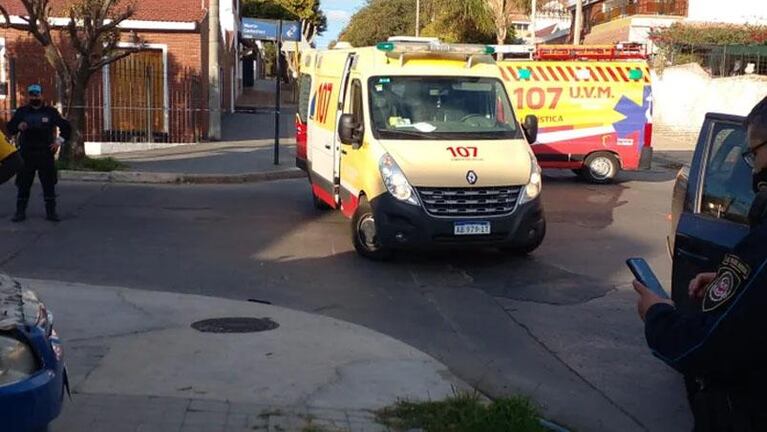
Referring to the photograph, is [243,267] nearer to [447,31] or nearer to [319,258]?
[319,258]

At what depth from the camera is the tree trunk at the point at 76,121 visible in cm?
1723

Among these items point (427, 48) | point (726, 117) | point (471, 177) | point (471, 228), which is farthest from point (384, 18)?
point (726, 117)

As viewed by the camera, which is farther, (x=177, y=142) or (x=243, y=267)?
(x=177, y=142)

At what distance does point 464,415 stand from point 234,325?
2.73 metres

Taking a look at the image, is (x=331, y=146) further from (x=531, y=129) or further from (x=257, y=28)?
(x=257, y=28)

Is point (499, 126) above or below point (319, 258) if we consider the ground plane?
above

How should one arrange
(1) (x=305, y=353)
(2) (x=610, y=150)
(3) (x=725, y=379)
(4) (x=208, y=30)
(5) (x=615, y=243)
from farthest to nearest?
(4) (x=208, y=30), (2) (x=610, y=150), (5) (x=615, y=243), (1) (x=305, y=353), (3) (x=725, y=379)

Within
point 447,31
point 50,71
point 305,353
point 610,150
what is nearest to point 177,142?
point 50,71

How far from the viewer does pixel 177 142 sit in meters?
23.1

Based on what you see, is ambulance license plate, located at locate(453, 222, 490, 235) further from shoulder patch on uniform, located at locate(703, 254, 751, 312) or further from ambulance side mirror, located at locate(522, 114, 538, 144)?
shoulder patch on uniform, located at locate(703, 254, 751, 312)

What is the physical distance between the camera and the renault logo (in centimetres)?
941

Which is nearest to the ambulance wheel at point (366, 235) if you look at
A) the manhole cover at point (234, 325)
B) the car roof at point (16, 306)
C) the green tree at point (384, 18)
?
the manhole cover at point (234, 325)

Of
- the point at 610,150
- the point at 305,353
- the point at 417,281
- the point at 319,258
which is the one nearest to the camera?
the point at 305,353

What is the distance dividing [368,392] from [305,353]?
92cm
